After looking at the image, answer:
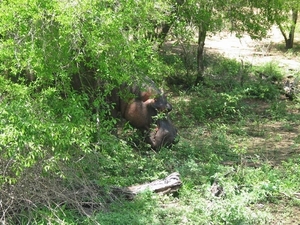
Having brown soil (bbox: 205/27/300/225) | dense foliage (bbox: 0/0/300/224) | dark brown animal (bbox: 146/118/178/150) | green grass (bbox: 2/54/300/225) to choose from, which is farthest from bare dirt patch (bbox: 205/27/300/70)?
dense foliage (bbox: 0/0/300/224)

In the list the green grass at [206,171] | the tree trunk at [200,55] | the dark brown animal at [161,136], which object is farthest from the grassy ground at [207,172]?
the tree trunk at [200,55]

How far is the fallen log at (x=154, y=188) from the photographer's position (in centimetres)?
605

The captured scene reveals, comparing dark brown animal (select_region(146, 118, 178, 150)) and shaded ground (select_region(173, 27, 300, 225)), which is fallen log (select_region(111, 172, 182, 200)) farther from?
dark brown animal (select_region(146, 118, 178, 150))

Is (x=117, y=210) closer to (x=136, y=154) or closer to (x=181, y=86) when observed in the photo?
(x=136, y=154)

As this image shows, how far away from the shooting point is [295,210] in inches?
243

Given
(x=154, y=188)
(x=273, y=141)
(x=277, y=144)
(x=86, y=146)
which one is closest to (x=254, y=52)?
(x=273, y=141)

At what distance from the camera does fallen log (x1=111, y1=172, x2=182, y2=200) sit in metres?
6.05

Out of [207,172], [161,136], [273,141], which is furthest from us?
[273,141]

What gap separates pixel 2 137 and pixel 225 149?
Answer: 4651mm

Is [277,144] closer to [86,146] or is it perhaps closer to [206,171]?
[206,171]

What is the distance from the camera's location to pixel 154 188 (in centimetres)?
620

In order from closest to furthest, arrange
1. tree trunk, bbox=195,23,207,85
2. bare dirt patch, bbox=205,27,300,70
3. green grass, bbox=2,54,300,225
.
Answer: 1. green grass, bbox=2,54,300,225
2. tree trunk, bbox=195,23,207,85
3. bare dirt patch, bbox=205,27,300,70

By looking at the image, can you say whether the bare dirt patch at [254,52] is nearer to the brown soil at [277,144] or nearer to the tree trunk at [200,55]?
the brown soil at [277,144]

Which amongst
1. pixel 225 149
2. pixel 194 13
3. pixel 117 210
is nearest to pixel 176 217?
pixel 117 210
